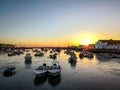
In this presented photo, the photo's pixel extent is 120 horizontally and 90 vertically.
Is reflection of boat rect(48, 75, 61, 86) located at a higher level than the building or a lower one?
lower

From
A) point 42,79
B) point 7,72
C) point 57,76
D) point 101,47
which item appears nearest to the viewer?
point 42,79

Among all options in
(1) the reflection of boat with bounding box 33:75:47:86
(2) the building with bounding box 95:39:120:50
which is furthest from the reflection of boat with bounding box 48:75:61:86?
(2) the building with bounding box 95:39:120:50

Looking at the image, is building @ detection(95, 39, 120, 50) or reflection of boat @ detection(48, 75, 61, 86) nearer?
reflection of boat @ detection(48, 75, 61, 86)

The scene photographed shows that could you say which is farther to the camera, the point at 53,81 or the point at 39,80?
the point at 39,80

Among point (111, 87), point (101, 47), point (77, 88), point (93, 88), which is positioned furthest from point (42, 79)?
point (101, 47)

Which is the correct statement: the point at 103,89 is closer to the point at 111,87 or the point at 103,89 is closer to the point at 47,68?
the point at 111,87

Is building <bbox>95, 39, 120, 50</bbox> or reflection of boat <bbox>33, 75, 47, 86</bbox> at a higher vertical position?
building <bbox>95, 39, 120, 50</bbox>

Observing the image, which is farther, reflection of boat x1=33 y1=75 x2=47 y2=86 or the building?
the building

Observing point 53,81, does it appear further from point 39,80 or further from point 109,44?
point 109,44

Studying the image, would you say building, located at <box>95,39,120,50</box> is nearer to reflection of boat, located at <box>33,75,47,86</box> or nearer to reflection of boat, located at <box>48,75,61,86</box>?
reflection of boat, located at <box>48,75,61,86</box>

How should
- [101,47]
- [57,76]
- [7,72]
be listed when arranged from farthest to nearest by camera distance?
[101,47]
[7,72]
[57,76]

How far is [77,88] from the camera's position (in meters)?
33.2

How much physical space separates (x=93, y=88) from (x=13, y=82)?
62.3ft

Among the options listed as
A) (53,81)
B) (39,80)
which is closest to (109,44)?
(53,81)
